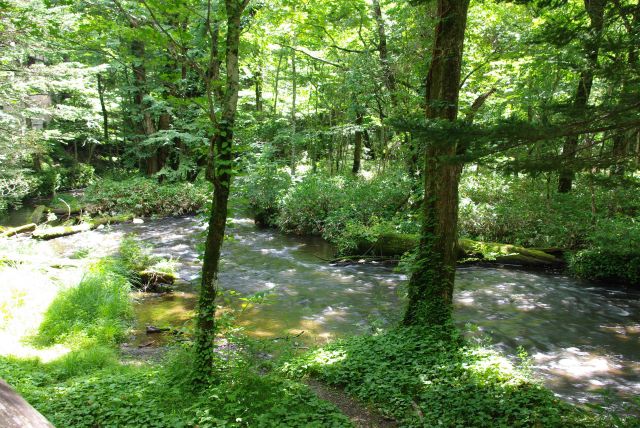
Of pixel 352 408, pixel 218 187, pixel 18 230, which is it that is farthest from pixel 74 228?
pixel 352 408

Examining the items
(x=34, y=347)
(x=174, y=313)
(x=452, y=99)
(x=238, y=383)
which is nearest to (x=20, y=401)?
(x=238, y=383)

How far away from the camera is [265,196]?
1695 cm

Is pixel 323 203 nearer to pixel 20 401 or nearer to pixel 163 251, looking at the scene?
pixel 163 251

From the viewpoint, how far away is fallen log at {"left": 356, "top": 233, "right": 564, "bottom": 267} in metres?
11.4

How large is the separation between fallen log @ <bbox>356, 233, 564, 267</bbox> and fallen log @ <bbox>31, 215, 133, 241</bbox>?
32.3 ft

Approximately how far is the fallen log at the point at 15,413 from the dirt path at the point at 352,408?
11.0ft

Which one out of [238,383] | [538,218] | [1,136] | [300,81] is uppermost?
[300,81]

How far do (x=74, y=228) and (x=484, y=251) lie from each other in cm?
1290

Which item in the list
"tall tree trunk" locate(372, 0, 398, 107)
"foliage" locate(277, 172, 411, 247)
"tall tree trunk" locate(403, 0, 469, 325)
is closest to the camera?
"tall tree trunk" locate(403, 0, 469, 325)

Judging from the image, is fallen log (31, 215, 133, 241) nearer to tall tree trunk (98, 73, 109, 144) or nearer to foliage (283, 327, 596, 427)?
tall tree trunk (98, 73, 109, 144)

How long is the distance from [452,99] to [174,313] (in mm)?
6044

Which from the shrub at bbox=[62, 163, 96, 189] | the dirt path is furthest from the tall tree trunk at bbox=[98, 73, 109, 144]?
the dirt path

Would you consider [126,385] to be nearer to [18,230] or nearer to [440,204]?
[440,204]

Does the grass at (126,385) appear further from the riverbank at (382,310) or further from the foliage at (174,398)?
the riverbank at (382,310)
